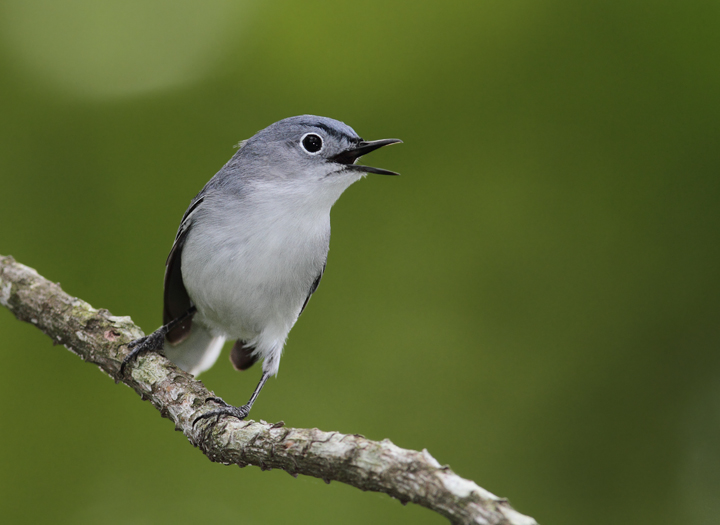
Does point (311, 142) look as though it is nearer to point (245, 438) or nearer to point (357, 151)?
point (357, 151)

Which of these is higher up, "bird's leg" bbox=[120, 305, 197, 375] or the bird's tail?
the bird's tail

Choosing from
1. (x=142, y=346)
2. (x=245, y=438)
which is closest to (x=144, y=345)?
(x=142, y=346)

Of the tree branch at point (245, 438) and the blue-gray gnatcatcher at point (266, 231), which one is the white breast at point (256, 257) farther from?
the tree branch at point (245, 438)

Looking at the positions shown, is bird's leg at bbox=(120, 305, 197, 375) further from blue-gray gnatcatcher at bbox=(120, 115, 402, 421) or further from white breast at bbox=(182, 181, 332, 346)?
white breast at bbox=(182, 181, 332, 346)

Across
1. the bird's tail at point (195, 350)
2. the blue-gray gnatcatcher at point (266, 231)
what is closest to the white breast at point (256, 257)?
the blue-gray gnatcatcher at point (266, 231)

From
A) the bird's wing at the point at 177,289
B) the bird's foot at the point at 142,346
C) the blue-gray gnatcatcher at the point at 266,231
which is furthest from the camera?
the bird's wing at the point at 177,289

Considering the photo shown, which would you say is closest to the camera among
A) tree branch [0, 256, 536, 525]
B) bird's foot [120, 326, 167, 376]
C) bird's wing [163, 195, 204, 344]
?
tree branch [0, 256, 536, 525]

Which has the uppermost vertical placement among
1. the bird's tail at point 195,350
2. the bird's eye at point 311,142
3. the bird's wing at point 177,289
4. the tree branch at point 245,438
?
the bird's eye at point 311,142

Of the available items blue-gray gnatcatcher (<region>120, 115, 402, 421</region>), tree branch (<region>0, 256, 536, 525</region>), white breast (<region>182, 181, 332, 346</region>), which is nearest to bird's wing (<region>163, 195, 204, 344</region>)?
blue-gray gnatcatcher (<region>120, 115, 402, 421</region>)
